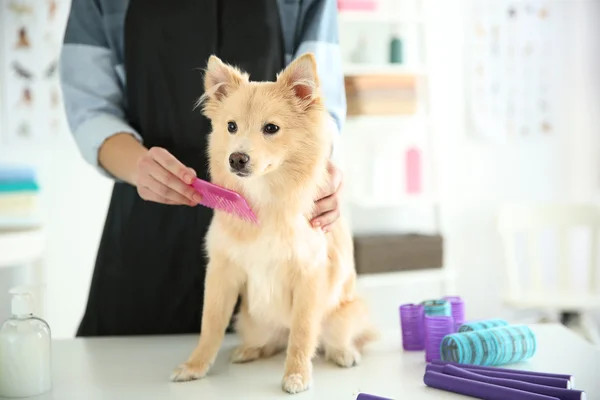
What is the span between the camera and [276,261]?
1070mm

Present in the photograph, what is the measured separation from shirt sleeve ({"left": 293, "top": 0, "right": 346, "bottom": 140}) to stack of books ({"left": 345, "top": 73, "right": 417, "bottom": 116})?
152 cm

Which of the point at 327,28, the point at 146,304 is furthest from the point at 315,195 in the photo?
the point at 146,304

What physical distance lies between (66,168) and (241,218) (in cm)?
221

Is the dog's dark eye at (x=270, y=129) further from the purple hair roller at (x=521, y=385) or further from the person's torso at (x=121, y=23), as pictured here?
the purple hair roller at (x=521, y=385)

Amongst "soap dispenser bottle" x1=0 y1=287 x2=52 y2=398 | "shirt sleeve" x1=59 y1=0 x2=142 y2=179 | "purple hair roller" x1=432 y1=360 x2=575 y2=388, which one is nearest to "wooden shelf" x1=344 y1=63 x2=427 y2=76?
"shirt sleeve" x1=59 y1=0 x2=142 y2=179

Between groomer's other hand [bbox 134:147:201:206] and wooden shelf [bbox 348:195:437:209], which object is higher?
groomer's other hand [bbox 134:147:201:206]

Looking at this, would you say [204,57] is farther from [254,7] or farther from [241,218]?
[241,218]

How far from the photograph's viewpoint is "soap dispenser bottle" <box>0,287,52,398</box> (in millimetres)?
941

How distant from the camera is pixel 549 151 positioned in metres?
3.46

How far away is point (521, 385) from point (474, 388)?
0.21 feet

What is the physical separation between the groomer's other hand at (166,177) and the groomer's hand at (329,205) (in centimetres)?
21

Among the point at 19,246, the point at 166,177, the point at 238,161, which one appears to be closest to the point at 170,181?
the point at 166,177

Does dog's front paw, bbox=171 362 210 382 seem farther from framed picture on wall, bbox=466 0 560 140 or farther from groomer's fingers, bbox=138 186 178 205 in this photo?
framed picture on wall, bbox=466 0 560 140

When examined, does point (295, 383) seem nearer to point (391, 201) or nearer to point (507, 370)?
point (507, 370)
